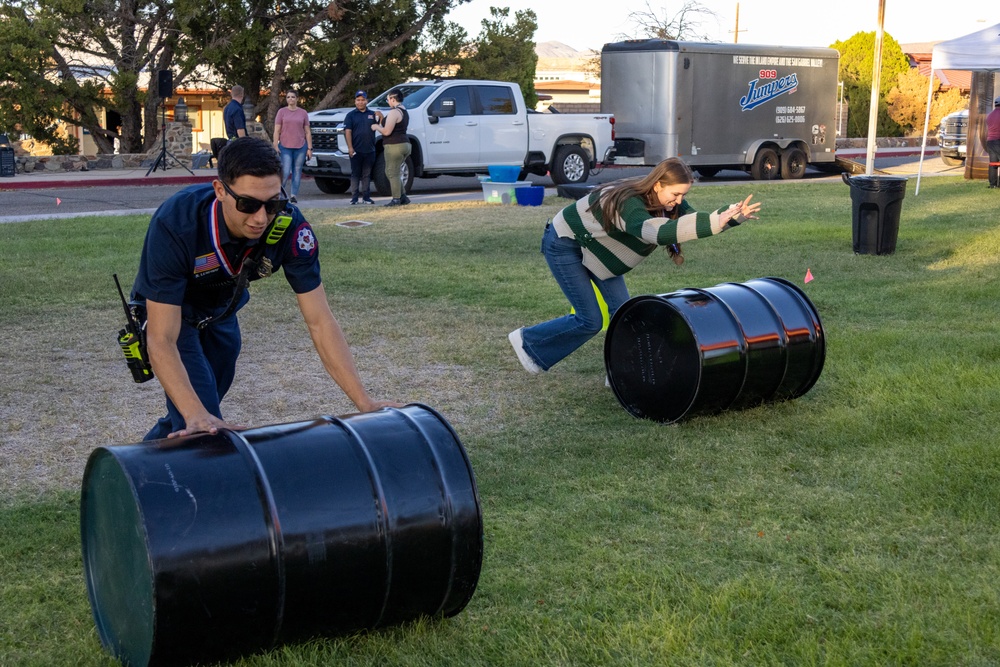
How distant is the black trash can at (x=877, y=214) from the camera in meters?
11.8

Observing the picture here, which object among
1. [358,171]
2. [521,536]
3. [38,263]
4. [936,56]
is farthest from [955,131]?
[521,536]

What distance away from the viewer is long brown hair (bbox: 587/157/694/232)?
571 centimetres

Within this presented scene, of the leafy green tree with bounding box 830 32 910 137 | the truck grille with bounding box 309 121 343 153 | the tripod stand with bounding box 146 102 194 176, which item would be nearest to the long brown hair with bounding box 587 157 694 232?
the truck grille with bounding box 309 121 343 153

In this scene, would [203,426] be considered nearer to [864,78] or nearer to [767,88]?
[767,88]

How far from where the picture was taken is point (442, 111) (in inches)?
745

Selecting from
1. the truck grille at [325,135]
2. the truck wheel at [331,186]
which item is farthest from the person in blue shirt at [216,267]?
the truck wheel at [331,186]

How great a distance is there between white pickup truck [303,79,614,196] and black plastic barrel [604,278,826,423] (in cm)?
1237

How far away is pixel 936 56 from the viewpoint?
59.6 feet

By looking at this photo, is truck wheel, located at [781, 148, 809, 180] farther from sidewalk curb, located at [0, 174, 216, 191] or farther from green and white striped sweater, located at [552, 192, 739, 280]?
green and white striped sweater, located at [552, 192, 739, 280]

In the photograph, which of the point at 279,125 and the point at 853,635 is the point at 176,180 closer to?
the point at 279,125

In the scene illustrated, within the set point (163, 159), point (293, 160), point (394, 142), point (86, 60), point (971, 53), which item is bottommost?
point (163, 159)

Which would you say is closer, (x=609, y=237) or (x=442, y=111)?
(x=609, y=237)

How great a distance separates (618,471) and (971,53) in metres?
15.6

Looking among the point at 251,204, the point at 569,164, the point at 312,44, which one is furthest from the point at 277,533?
the point at 312,44
